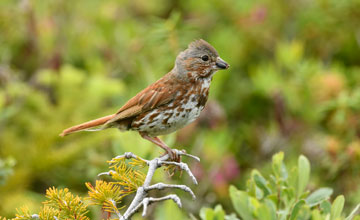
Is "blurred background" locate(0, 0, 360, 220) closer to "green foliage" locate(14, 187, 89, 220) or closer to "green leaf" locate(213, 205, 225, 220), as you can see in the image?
"green leaf" locate(213, 205, 225, 220)

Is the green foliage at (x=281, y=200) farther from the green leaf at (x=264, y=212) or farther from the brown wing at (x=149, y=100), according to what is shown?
the brown wing at (x=149, y=100)

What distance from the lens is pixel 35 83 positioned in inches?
222

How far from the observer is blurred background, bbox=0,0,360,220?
4.68 meters

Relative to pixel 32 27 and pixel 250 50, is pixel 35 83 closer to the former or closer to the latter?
pixel 32 27

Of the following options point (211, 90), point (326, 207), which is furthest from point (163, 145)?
point (211, 90)

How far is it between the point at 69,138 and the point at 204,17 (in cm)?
255

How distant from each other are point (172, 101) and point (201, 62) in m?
0.34

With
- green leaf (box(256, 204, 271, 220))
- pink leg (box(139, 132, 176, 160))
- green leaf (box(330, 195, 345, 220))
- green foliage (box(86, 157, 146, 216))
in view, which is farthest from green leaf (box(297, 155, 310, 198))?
green foliage (box(86, 157, 146, 216))

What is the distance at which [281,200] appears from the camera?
2893 millimetres

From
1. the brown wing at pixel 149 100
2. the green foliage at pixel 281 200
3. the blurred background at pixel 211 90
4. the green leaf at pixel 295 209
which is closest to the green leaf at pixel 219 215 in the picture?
the green foliage at pixel 281 200

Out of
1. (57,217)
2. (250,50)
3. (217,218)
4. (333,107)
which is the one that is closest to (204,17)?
(250,50)

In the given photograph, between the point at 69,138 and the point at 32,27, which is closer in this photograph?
the point at 69,138

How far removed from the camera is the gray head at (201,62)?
11.7 feet

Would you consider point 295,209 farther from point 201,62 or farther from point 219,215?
point 201,62
